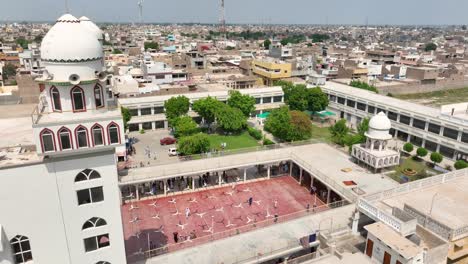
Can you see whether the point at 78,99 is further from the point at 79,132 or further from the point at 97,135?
the point at 97,135

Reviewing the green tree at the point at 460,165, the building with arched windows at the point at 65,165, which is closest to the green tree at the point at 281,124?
the green tree at the point at 460,165

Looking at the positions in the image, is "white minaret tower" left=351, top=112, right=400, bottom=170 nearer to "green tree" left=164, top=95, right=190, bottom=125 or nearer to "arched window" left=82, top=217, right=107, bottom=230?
"green tree" left=164, top=95, right=190, bottom=125

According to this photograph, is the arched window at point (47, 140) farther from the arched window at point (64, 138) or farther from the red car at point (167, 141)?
the red car at point (167, 141)

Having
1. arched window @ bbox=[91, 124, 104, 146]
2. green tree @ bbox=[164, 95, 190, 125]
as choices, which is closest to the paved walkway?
arched window @ bbox=[91, 124, 104, 146]

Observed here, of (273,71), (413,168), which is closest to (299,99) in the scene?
(273,71)

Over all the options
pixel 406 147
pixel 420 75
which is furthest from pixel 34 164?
pixel 420 75

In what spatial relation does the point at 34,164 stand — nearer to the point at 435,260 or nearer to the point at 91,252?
the point at 91,252
